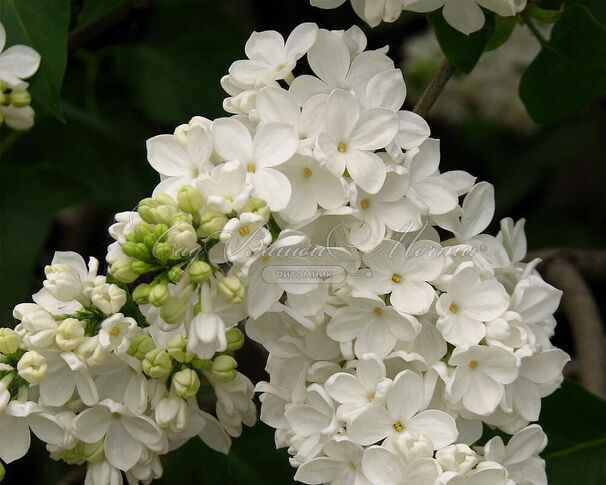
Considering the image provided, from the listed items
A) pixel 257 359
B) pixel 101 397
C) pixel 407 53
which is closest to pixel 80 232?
pixel 257 359

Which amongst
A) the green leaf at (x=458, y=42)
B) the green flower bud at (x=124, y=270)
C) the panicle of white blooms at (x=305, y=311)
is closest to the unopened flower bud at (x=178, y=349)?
the panicle of white blooms at (x=305, y=311)

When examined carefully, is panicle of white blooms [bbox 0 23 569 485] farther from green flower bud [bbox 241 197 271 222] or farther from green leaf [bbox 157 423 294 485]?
green leaf [bbox 157 423 294 485]

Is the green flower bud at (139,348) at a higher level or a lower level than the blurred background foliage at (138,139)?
higher

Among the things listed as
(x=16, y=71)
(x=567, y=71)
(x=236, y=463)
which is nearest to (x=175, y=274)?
(x=16, y=71)

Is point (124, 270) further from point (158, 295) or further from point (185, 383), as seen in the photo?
point (185, 383)

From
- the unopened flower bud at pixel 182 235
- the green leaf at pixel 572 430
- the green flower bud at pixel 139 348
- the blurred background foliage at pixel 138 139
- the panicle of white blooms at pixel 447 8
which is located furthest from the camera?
the blurred background foliage at pixel 138 139

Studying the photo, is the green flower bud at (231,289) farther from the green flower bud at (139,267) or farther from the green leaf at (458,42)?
the green leaf at (458,42)
